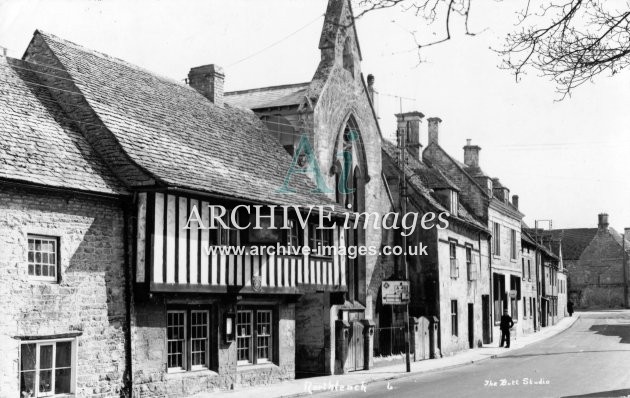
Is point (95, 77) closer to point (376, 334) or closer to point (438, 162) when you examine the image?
point (376, 334)

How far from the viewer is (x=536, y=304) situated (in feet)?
181

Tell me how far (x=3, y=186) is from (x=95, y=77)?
6.19 m

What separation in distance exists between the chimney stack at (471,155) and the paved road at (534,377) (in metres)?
16.7

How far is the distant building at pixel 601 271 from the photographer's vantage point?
85.9m

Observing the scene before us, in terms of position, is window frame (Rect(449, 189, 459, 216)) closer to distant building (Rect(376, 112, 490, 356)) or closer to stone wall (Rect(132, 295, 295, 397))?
distant building (Rect(376, 112, 490, 356))

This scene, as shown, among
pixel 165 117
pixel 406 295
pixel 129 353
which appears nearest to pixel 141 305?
Result: pixel 129 353

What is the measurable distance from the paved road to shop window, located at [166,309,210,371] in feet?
10.0

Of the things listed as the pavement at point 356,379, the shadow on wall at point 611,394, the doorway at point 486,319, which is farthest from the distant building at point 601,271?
the shadow on wall at point 611,394

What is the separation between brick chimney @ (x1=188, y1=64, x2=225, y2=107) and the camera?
25.8 m

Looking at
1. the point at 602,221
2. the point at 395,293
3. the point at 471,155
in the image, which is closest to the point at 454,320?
the point at 395,293

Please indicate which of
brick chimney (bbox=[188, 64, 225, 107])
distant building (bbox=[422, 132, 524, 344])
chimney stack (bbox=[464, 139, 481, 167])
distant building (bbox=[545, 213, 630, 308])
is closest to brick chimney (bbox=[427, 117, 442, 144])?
distant building (bbox=[422, 132, 524, 344])

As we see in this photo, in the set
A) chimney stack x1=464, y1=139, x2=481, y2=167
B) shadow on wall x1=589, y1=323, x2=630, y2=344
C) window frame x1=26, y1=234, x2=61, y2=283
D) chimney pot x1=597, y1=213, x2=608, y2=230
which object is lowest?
shadow on wall x1=589, y1=323, x2=630, y2=344

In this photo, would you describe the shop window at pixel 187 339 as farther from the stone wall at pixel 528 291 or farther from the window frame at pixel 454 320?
the stone wall at pixel 528 291

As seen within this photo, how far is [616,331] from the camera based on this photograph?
46.9m
